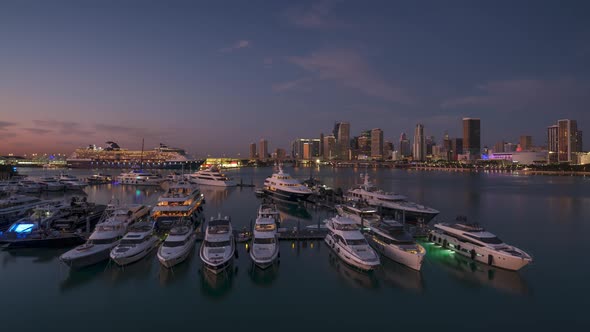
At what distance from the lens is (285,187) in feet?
166

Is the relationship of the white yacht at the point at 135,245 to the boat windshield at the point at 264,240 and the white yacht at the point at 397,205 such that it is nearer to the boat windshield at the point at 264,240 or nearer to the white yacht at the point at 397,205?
the boat windshield at the point at 264,240

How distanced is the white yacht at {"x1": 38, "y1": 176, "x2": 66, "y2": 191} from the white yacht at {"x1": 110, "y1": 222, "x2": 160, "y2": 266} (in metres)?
54.7

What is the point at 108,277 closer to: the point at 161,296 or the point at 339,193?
the point at 161,296

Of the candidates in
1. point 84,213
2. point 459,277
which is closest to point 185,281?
point 459,277

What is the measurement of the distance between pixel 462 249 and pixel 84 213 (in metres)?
31.3

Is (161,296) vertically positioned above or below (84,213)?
below

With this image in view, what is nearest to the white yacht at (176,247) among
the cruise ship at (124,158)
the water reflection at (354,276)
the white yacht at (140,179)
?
the water reflection at (354,276)

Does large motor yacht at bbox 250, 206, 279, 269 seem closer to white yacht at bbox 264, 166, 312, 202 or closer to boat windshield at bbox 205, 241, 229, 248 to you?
boat windshield at bbox 205, 241, 229, 248

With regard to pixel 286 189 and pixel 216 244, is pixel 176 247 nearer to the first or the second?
pixel 216 244

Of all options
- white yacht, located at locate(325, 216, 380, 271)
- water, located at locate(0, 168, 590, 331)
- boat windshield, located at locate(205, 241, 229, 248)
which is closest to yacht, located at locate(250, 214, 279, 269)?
water, located at locate(0, 168, 590, 331)

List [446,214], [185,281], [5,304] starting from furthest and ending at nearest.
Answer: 1. [446,214]
2. [185,281]
3. [5,304]

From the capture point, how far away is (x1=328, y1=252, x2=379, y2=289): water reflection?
18103mm

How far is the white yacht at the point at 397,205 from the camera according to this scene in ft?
110

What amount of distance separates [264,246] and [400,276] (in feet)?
25.8
